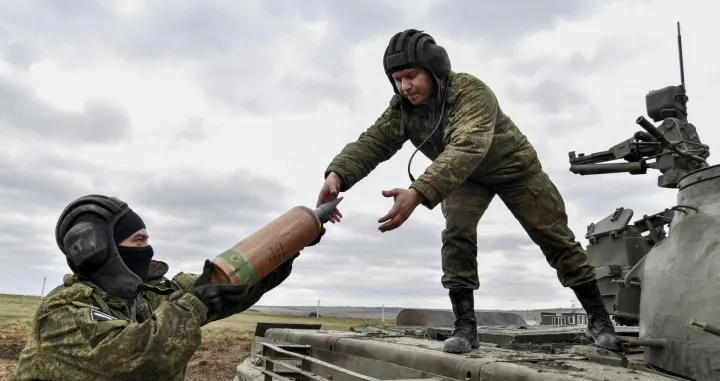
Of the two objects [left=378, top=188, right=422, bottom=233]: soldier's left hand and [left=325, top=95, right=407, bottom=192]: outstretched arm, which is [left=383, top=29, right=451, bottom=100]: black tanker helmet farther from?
[left=378, top=188, right=422, bottom=233]: soldier's left hand

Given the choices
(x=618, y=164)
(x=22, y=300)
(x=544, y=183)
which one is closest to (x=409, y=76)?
(x=544, y=183)

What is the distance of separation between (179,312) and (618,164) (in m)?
4.82

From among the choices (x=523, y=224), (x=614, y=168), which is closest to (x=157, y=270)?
(x=523, y=224)

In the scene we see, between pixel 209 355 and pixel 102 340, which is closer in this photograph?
pixel 102 340

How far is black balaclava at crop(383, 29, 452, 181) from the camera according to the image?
375cm

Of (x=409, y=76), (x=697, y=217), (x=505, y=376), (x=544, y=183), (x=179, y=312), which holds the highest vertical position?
(x=409, y=76)

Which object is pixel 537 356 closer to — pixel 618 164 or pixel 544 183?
pixel 544 183

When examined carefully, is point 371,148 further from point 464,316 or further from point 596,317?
point 596,317

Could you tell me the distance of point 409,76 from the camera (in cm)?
383

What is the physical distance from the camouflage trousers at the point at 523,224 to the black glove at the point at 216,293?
5.42 feet

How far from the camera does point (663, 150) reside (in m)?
5.60

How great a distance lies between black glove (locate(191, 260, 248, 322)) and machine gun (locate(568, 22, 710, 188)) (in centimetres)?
364

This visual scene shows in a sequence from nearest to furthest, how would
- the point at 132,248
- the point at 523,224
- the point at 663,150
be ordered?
the point at 132,248 → the point at 523,224 → the point at 663,150

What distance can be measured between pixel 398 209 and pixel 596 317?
155 cm
